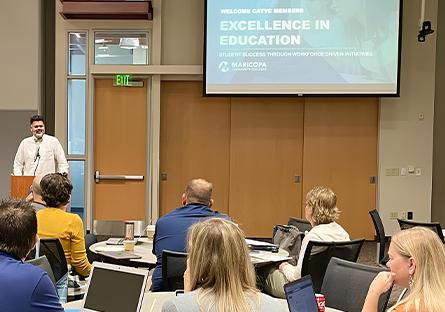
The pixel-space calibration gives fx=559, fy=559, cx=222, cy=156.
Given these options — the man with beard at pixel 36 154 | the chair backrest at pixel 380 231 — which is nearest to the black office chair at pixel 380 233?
the chair backrest at pixel 380 231

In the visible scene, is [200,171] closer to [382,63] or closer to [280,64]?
[280,64]

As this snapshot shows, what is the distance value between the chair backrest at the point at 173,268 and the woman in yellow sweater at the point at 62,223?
0.65 meters

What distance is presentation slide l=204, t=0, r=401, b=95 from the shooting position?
26.3 feet

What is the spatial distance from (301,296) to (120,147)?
655 cm

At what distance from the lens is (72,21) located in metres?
8.38

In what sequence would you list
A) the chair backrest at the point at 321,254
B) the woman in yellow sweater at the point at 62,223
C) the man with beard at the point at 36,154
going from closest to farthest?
1. the woman in yellow sweater at the point at 62,223
2. the chair backrest at the point at 321,254
3. the man with beard at the point at 36,154

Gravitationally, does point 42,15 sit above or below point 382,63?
above

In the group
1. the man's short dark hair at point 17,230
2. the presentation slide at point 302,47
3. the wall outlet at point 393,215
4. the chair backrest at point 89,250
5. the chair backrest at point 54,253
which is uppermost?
the presentation slide at point 302,47

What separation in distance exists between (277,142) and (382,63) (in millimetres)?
1898

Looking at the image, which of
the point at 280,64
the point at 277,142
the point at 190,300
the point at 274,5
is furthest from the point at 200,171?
the point at 190,300

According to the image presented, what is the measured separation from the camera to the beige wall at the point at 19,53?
848 centimetres

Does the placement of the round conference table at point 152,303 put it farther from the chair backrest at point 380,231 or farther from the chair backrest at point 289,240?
the chair backrest at point 380,231

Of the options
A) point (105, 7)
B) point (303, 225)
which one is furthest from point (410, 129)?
point (105, 7)

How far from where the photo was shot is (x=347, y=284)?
316cm
